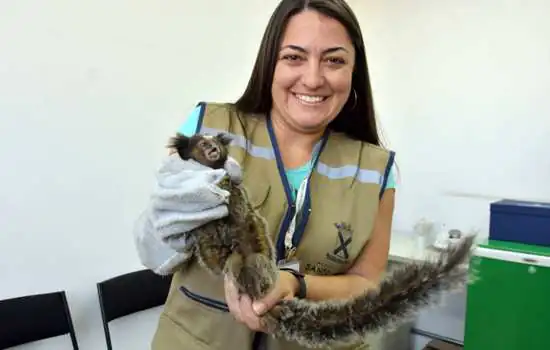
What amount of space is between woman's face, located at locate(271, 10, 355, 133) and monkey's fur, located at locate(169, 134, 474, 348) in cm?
36

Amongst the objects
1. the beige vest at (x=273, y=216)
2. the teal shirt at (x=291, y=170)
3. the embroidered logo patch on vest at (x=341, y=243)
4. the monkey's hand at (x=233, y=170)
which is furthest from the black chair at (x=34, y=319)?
the monkey's hand at (x=233, y=170)

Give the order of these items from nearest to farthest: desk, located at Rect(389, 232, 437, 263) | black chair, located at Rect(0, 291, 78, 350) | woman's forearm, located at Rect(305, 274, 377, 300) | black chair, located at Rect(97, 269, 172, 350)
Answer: woman's forearm, located at Rect(305, 274, 377, 300), black chair, located at Rect(0, 291, 78, 350), black chair, located at Rect(97, 269, 172, 350), desk, located at Rect(389, 232, 437, 263)

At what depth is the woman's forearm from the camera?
948 mm

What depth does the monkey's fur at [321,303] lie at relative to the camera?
74 cm

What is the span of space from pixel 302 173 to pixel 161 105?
49.3 inches

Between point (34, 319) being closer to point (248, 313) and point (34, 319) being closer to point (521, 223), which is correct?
point (248, 313)

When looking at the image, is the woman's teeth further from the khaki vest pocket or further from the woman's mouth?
the khaki vest pocket

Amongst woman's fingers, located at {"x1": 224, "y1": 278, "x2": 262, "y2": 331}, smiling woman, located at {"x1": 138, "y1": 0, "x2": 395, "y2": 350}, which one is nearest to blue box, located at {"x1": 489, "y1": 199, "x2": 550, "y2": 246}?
smiling woman, located at {"x1": 138, "y1": 0, "x2": 395, "y2": 350}

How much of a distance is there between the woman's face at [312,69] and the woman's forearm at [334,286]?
34cm

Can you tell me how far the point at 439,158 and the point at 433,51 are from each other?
596 millimetres

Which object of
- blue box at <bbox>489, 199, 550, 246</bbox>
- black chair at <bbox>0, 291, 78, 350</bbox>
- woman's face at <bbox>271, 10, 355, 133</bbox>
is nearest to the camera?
woman's face at <bbox>271, 10, 355, 133</bbox>

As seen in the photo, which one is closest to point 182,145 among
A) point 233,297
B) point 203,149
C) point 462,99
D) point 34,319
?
point 203,149

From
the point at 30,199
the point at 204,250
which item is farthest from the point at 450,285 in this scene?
the point at 30,199

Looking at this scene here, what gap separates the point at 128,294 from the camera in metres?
2.07
